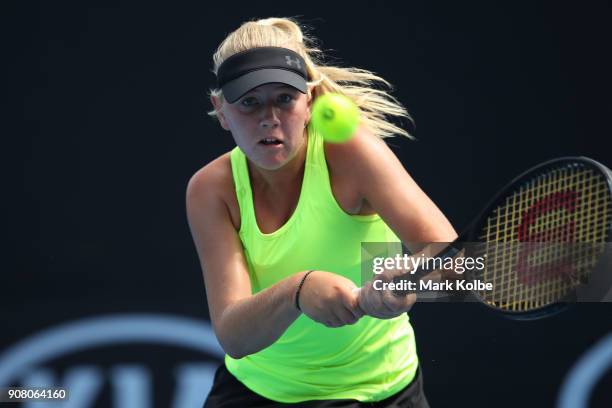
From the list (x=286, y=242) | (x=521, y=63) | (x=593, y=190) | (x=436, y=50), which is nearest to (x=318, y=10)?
(x=436, y=50)

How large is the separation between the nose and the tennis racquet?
0.55 m

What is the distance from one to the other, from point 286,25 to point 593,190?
96cm

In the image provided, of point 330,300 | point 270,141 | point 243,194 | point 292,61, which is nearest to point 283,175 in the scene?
point 243,194

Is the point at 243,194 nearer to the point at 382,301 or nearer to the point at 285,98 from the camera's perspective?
the point at 285,98

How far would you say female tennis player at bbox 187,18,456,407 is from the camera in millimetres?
2627

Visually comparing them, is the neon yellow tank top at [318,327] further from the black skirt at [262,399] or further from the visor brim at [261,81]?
the visor brim at [261,81]

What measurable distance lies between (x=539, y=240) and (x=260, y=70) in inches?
31.7

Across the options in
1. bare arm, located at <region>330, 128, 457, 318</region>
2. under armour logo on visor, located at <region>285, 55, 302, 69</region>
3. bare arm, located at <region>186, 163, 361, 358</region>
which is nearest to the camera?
bare arm, located at <region>186, 163, 361, 358</region>

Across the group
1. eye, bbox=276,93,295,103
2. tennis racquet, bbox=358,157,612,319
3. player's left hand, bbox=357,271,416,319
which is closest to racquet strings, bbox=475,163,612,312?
tennis racquet, bbox=358,157,612,319

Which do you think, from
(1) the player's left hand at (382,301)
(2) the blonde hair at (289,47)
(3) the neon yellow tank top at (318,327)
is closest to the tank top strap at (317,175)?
(3) the neon yellow tank top at (318,327)

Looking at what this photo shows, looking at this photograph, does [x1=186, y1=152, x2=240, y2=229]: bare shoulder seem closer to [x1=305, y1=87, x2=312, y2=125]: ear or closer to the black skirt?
[x1=305, y1=87, x2=312, y2=125]: ear

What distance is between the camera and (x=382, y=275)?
2.32 m

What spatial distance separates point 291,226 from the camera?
2809mm

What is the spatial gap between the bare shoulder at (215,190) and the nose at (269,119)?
31 cm
